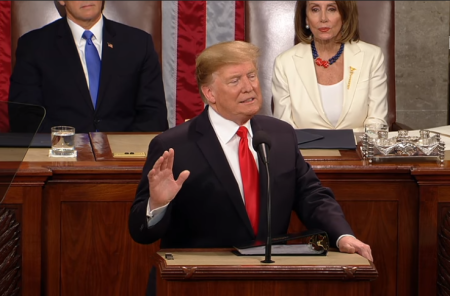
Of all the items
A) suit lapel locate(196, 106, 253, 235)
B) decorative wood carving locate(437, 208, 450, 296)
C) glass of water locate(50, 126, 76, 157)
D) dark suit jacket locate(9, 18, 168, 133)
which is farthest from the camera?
dark suit jacket locate(9, 18, 168, 133)

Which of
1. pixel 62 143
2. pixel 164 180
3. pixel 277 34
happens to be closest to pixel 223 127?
pixel 164 180

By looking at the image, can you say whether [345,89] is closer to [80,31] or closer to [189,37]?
[189,37]

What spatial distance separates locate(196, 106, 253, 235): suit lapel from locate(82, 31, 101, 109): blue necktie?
168 cm

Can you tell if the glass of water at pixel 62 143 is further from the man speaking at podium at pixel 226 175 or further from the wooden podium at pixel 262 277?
→ the wooden podium at pixel 262 277

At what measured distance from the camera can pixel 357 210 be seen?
139 inches

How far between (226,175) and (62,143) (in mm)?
948

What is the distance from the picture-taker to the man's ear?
306 cm

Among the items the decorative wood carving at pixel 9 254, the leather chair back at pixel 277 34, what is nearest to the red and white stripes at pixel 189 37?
the leather chair back at pixel 277 34

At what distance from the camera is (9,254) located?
10.8ft

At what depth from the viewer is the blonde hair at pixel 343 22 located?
4.63m

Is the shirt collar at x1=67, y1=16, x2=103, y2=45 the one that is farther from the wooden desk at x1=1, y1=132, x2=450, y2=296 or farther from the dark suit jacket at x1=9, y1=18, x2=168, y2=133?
the wooden desk at x1=1, y1=132, x2=450, y2=296

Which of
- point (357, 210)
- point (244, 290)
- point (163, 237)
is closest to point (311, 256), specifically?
point (244, 290)

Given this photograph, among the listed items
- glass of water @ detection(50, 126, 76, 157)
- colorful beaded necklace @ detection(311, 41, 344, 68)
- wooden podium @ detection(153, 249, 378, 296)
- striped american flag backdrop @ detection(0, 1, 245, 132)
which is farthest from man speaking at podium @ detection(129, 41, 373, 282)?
striped american flag backdrop @ detection(0, 1, 245, 132)

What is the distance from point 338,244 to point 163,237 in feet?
1.88
